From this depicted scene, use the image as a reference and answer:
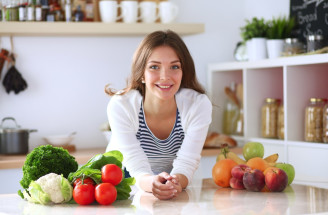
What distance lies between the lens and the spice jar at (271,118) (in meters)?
3.30

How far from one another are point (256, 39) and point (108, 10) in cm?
88

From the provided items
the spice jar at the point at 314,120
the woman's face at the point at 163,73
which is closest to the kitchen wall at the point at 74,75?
the spice jar at the point at 314,120

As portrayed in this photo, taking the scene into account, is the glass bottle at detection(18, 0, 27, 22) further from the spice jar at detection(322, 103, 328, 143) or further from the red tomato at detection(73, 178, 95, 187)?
the red tomato at detection(73, 178, 95, 187)

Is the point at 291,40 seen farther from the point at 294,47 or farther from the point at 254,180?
the point at 254,180

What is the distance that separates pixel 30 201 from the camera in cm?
168

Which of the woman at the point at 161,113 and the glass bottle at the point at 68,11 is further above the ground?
the glass bottle at the point at 68,11

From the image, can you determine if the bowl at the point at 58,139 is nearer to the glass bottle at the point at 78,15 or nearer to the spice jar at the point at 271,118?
the glass bottle at the point at 78,15

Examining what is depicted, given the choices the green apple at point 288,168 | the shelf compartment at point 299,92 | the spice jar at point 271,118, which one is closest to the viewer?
the green apple at point 288,168

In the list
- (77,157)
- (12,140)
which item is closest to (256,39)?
(77,157)

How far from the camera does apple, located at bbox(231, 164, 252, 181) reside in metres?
1.83

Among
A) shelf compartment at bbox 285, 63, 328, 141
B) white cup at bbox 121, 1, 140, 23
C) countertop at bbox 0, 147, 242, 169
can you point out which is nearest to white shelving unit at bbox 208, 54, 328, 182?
shelf compartment at bbox 285, 63, 328, 141

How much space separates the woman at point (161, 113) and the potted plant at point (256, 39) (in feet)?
3.68

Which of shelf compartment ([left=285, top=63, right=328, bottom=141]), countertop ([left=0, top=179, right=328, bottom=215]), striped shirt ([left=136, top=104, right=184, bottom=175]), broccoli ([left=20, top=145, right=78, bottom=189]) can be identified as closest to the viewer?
countertop ([left=0, top=179, right=328, bottom=215])

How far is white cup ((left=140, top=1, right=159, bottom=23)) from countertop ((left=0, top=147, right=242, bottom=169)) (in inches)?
32.3
